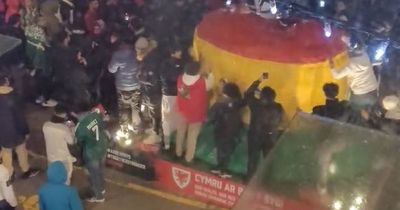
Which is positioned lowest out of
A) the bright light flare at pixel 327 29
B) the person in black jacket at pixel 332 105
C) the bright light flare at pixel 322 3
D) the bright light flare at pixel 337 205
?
the bright light flare at pixel 337 205

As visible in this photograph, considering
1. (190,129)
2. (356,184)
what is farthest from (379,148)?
(190,129)

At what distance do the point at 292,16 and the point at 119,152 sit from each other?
2433 millimetres

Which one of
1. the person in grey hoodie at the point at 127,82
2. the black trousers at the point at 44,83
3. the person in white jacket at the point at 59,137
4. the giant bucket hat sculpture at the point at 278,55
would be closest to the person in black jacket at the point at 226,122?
the giant bucket hat sculpture at the point at 278,55

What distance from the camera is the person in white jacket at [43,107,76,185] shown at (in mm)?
8266

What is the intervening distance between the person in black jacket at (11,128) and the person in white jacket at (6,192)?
76cm

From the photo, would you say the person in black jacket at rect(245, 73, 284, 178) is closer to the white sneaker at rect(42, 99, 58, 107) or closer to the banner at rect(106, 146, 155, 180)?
the banner at rect(106, 146, 155, 180)

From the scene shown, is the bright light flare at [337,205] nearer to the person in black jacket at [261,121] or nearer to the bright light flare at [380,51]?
the person in black jacket at [261,121]

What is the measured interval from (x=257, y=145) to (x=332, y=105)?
852 mm

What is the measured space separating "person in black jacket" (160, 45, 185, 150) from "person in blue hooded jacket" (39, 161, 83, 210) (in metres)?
1.64

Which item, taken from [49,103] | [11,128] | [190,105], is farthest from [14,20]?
[190,105]

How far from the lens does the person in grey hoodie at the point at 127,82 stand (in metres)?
8.96

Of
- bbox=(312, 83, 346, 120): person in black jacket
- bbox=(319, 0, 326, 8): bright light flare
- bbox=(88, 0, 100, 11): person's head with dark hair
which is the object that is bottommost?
bbox=(312, 83, 346, 120): person in black jacket

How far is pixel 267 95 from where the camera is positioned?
8.10 m

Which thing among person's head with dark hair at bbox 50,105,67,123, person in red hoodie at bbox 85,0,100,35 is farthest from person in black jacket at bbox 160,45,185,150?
person in red hoodie at bbox 85,0,100,35
